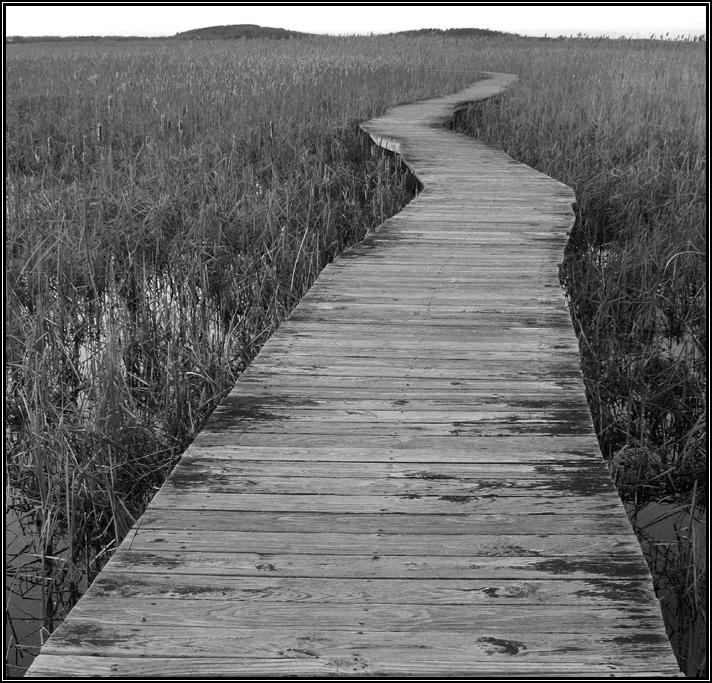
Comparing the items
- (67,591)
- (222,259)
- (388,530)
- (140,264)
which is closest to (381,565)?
(388,530)

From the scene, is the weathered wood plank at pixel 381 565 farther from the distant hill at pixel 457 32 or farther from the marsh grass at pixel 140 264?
the distant hill at pixel 457 32

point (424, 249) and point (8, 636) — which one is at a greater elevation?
point (424, 249)

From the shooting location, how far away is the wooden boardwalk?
1.54m

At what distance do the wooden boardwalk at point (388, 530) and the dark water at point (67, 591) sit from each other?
1.39 ft

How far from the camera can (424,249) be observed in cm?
456

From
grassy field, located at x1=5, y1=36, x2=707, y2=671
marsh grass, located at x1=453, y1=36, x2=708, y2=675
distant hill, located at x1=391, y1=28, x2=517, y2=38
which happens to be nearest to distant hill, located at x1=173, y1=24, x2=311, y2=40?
distant hill, located at x1=391, y1=28, x2=517, y2=38

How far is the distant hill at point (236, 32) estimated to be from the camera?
4316 cm

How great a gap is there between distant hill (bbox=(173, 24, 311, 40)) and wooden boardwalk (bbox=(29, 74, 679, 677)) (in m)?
42.2

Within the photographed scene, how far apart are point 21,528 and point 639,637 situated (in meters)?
1.87

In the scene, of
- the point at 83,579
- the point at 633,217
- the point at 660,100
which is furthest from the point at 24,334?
the point at 660,100

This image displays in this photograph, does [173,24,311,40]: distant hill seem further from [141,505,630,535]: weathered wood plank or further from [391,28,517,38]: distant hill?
[141,505,630,535]: weathered wood plank

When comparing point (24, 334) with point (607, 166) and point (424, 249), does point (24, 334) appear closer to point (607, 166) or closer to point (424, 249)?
point (424, 249)

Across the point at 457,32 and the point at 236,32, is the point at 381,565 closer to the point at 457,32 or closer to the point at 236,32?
the point at 457,32

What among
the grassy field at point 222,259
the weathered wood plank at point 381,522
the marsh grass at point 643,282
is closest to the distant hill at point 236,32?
the grassy field at point 222,259
